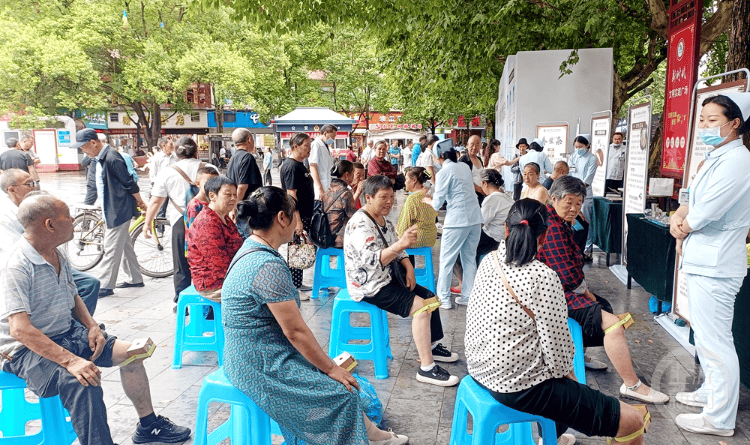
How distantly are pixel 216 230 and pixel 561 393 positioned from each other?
115 inches

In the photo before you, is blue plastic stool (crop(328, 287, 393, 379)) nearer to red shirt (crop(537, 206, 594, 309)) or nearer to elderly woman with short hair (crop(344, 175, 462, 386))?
elderly woman with short hair (crop(344, 175, 462, 386))

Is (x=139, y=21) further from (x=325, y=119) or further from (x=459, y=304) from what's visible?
(x=459, y=304)

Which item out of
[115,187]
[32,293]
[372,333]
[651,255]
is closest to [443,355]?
[372,333]

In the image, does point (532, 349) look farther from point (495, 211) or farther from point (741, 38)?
point (741, 38)

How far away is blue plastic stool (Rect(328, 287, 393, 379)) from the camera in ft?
14.2

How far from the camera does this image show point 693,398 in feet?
12.7

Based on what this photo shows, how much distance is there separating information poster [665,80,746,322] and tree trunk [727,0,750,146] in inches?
28.3

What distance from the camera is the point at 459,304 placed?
640 cm

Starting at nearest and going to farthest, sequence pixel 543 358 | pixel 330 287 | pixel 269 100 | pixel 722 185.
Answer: pixel 543 358
pixel 722 185
pixel 330 287
pixel 269 100

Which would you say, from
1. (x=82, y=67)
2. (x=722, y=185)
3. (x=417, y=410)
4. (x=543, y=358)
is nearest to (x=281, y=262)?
(x=543, y=358)

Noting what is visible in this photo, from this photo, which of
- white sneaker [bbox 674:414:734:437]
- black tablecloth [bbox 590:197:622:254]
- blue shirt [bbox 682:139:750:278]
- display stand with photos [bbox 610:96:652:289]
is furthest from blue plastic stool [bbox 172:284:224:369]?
black tablecloth [bbox 590:197:622:254]

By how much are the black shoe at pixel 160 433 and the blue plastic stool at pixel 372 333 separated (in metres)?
1.29

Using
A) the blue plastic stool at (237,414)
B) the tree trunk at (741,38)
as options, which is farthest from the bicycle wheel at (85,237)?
the tree trunk at (741,38)

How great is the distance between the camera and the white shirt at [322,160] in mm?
7121
